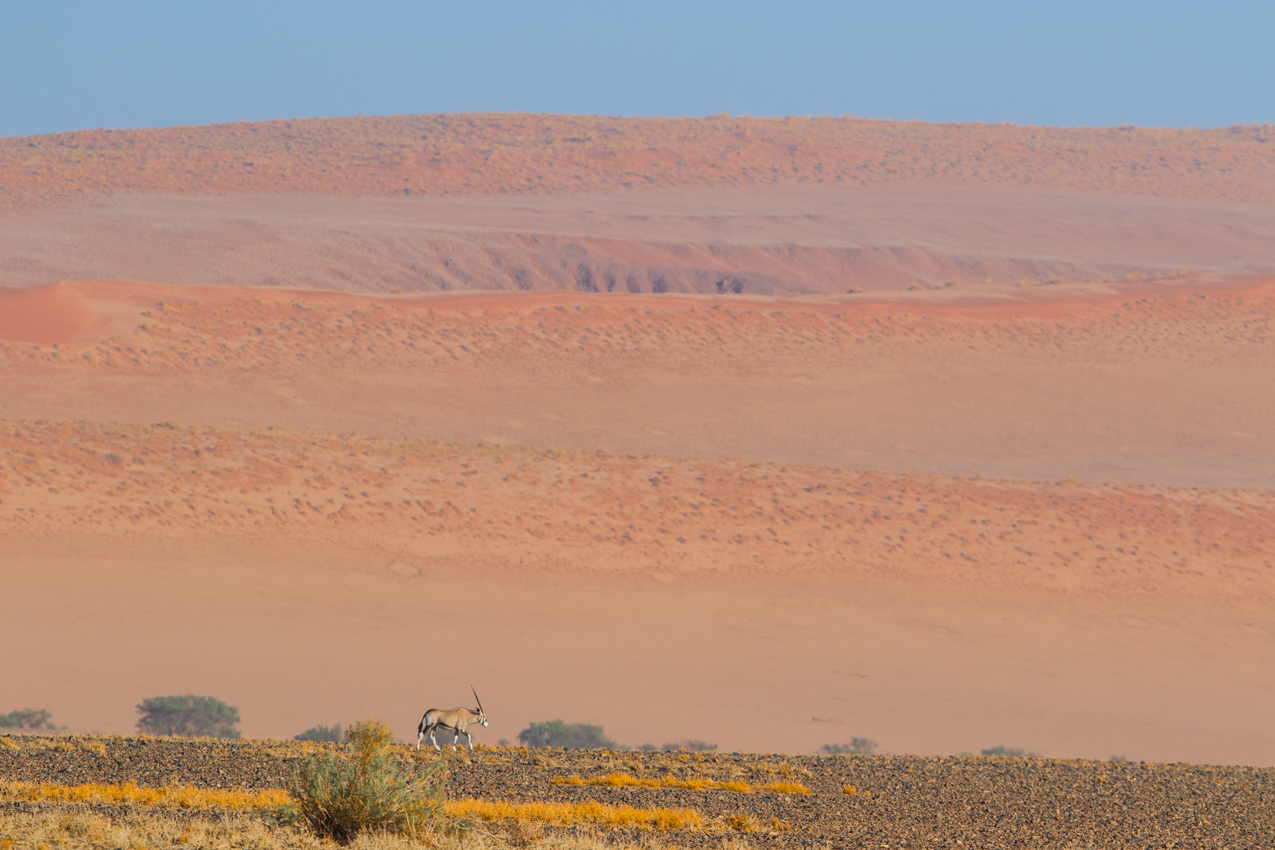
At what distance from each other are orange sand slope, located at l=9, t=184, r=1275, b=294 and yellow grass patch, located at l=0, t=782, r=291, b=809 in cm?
5264

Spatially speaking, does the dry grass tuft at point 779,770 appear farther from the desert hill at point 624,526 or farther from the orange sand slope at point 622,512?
the orange sand slope at point 622,512

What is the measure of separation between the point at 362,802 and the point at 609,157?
289 ft

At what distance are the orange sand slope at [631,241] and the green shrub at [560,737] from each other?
140 feet

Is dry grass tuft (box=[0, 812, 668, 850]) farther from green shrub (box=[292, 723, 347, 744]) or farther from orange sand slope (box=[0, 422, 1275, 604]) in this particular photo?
orange sand slope (box=[0, 422, 1275, 604])

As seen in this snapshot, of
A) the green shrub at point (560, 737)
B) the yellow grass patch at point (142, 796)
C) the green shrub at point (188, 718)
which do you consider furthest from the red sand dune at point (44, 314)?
the yellow grass patch at point (142, 796)

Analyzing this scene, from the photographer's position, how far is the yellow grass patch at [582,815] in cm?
879

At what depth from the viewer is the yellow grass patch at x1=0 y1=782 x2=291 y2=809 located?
8750 mm

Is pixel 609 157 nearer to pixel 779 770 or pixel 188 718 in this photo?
pixel 188 718

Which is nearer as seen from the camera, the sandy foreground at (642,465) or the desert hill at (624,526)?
the desert hill at (624,526)

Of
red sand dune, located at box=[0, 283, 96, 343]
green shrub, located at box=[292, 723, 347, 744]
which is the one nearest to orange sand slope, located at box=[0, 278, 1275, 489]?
red sand dune, located at box=[0, 283, 96, 343]

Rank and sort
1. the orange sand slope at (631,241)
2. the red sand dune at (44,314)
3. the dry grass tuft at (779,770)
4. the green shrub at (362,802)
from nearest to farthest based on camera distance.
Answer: the green shrub at (362,802) → the dry grass tuft at (779,770) → the red sand dune at (44,314) → the orange sand slope at (631,241)

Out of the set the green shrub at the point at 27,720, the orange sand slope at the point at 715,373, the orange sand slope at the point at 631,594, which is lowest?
the green shrub at the point at 27,720

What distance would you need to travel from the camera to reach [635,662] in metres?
24.8

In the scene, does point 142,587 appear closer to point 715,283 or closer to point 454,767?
point 454,767
